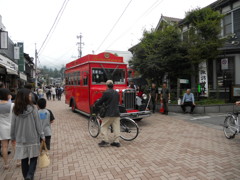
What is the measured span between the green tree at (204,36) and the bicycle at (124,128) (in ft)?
24.9

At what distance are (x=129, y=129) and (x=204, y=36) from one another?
8840mm

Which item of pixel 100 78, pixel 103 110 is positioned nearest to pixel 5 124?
pixel 103 110

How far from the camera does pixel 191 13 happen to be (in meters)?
12.5

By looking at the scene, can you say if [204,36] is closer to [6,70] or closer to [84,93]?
[84,93]

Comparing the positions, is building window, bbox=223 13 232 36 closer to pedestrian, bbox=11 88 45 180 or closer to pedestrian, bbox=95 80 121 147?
pedestrian, bbox=95 80 121 147

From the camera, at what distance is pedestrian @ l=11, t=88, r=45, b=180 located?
312 centimetres

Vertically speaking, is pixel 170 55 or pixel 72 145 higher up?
pixel 170 55

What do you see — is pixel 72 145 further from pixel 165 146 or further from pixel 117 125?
pixel 165 146

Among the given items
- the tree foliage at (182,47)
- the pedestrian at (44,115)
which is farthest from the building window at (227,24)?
the pedestrian at (44,115)

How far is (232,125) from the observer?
20.1 ft

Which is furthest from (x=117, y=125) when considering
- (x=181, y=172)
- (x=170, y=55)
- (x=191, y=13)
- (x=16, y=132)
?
(x=191, y=13)

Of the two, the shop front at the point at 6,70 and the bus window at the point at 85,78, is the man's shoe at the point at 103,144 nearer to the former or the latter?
the bus window at the point at 85,78

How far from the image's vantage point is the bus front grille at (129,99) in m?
8.20

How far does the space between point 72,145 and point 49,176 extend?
6.35 ft
